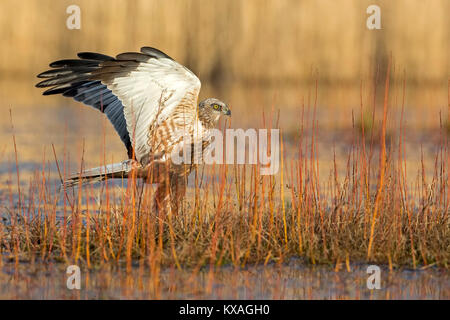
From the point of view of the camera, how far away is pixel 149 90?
5.66m

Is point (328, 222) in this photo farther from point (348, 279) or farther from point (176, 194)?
point (176, 194)

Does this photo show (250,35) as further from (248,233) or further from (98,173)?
(248,233)

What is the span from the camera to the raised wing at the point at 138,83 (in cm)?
556

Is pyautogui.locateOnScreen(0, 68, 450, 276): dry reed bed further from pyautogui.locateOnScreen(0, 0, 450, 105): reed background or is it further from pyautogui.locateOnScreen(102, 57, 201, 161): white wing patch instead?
pyautogui.locateOnScreen(0, 0, 450, 105): reed background

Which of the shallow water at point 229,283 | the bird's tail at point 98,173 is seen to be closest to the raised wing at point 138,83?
the bird's tail at point 98,173

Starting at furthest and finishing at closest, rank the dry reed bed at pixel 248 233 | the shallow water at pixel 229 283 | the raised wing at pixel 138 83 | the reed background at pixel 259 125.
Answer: the raised wing at pixel 138 83
the reed background at pixel 259 125
the dry reed bed at pixel 248 233
the shallow water at pixel 229 283

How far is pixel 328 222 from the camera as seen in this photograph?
527 centimetres

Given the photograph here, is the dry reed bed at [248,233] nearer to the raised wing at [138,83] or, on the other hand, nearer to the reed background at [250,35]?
the raised wing at [138,83]

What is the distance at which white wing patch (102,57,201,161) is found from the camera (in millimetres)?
5562

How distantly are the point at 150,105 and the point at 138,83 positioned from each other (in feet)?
0.63

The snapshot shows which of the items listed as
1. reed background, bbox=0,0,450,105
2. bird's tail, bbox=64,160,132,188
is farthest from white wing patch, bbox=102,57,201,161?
reed background, bbox=0,0,450,105

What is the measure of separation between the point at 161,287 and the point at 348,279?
119cm

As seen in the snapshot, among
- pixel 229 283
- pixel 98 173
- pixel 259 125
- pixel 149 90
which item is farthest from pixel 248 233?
pixel 259 125
